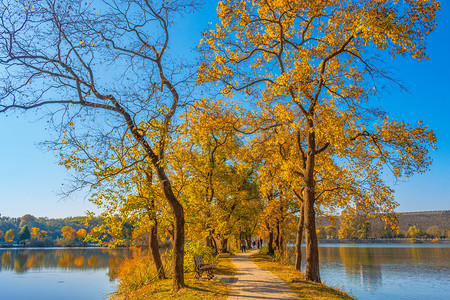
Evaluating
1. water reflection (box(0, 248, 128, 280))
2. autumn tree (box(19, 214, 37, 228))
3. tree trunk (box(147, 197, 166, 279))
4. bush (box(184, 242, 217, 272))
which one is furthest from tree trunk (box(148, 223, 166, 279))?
autumn tree (box(19, 214, 37, 228))

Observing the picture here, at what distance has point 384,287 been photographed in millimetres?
18875

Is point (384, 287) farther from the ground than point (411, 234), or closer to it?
farther from the ground

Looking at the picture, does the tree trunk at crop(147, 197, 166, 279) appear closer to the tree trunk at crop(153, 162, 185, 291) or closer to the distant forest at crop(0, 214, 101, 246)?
the tree trunk at crop(153, 162, 185, 291)

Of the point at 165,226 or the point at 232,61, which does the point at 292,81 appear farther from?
the point at 165,226

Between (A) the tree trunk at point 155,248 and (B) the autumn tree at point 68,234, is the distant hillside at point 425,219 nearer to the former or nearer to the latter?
(B) the autumn tree at point 68,234

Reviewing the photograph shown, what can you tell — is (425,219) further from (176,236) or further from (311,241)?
(176,236)

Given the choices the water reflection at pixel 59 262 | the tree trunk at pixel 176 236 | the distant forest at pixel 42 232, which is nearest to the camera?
the tree trunk at pixel 176 236

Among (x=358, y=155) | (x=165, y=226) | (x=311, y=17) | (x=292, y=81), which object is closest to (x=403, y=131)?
(x=358, y=155)

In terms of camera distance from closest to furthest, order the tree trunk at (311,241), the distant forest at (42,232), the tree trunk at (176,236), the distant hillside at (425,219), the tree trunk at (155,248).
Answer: the tree trunk at (176,236)
the tree trunk at (311,241)
the tree trunk at (155,248)
the distant forest at (42,232)
the distant hillside at (425,219)

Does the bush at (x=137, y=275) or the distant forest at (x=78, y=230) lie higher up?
the bush at (x=137, y=275)

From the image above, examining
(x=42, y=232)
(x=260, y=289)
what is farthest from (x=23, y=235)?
(x=260, y=289)

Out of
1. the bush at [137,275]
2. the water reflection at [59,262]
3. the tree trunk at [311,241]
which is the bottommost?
the water reflection at [59,262]

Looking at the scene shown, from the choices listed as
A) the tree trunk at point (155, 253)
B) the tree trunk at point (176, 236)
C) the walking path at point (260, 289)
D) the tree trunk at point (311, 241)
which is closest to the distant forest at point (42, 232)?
the tree trunk at point (155, 253)

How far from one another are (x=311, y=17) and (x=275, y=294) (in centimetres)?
963
